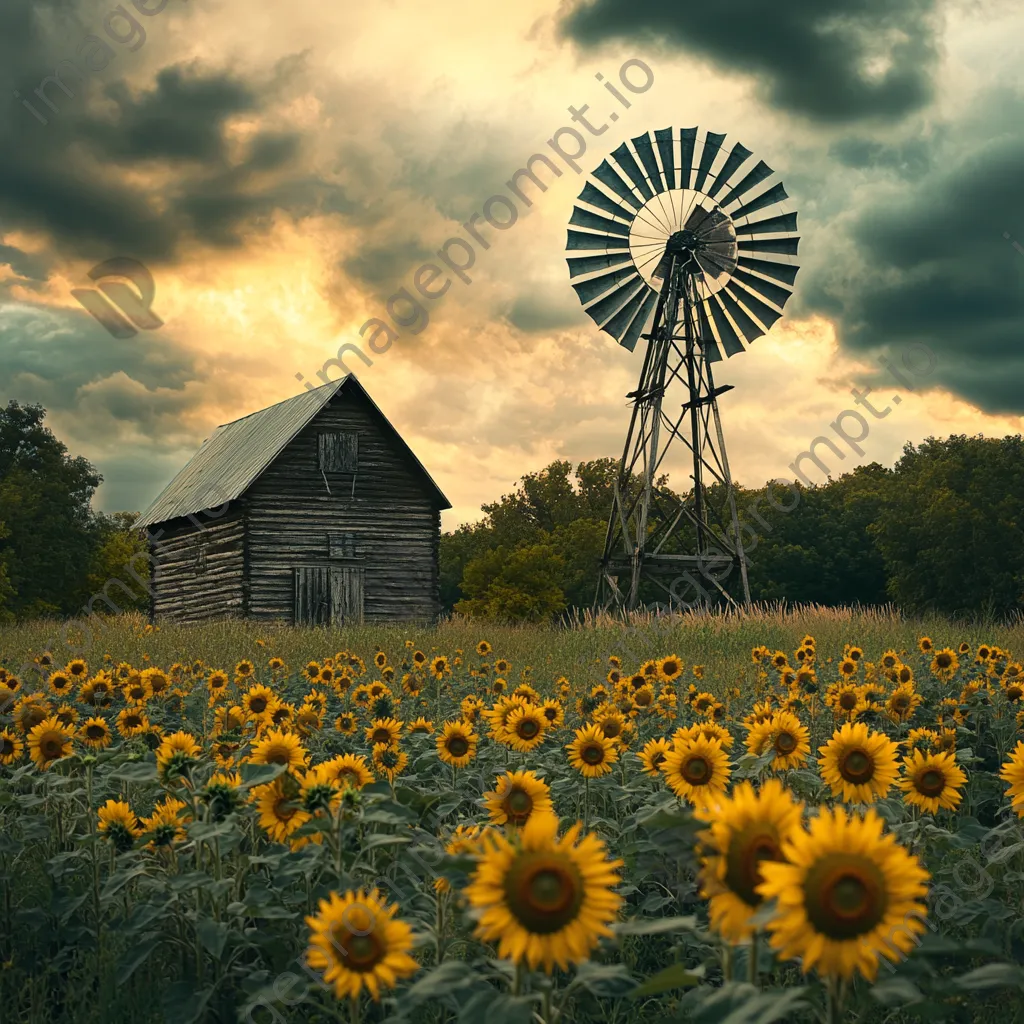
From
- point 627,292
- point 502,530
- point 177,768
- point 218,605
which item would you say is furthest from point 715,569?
point 502,530

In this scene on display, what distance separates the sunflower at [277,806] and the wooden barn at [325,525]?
2329 centimetres

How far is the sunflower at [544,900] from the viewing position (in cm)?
206

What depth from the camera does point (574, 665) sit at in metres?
13.5

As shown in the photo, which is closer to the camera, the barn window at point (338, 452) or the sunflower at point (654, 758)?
the sunflower at point (654, 758)

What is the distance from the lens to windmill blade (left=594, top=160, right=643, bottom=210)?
27906 millimetres

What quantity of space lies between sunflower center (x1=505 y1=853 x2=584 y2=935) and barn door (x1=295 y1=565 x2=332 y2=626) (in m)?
26.2

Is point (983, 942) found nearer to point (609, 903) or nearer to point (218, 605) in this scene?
point (609, 903)

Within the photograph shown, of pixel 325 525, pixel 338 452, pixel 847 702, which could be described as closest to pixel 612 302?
pixel 338 452

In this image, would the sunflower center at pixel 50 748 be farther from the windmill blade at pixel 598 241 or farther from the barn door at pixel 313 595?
the windmill blade at pixel 598 241

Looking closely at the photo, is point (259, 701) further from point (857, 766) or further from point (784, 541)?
point (784, 541)

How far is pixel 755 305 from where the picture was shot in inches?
1133

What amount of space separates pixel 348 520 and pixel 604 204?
10728mm

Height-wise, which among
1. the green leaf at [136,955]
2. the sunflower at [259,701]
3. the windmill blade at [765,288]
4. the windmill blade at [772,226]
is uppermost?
the windmill blade at [772,226]

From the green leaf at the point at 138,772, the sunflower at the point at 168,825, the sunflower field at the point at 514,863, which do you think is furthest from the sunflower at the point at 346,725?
the green leaf at the point at 138,772
